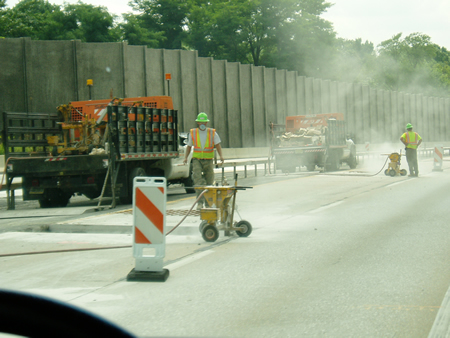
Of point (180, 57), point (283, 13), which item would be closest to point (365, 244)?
point (180, 57)

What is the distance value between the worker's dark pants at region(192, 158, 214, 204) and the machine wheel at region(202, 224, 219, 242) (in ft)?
12.1

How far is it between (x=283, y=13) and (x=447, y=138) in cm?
2686

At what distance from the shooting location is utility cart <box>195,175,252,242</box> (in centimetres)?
853

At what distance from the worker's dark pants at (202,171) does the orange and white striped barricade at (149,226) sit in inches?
225

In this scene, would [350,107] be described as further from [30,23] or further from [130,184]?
[130,184]

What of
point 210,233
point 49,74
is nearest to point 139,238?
point 210,233

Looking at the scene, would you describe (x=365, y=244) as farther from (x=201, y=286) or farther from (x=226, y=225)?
(x=201, y=286)

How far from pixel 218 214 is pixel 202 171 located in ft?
13.6

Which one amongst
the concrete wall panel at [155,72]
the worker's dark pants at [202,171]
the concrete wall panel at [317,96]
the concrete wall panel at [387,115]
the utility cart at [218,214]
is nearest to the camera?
the utility cart at [218,214]

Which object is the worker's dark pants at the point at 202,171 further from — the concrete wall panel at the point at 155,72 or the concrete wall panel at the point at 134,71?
the concrete wall panel at the point at 155,72

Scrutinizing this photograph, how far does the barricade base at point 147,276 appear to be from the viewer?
6.28 meters

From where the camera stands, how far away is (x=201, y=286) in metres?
6.01

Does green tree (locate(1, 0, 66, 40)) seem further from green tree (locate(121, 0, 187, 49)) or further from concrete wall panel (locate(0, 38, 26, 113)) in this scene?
concrete wall panel (locate(0, 38, 26, 113))

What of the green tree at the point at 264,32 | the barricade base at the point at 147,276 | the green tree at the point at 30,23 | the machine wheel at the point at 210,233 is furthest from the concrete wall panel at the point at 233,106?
the barricade base at the point at 147,276
